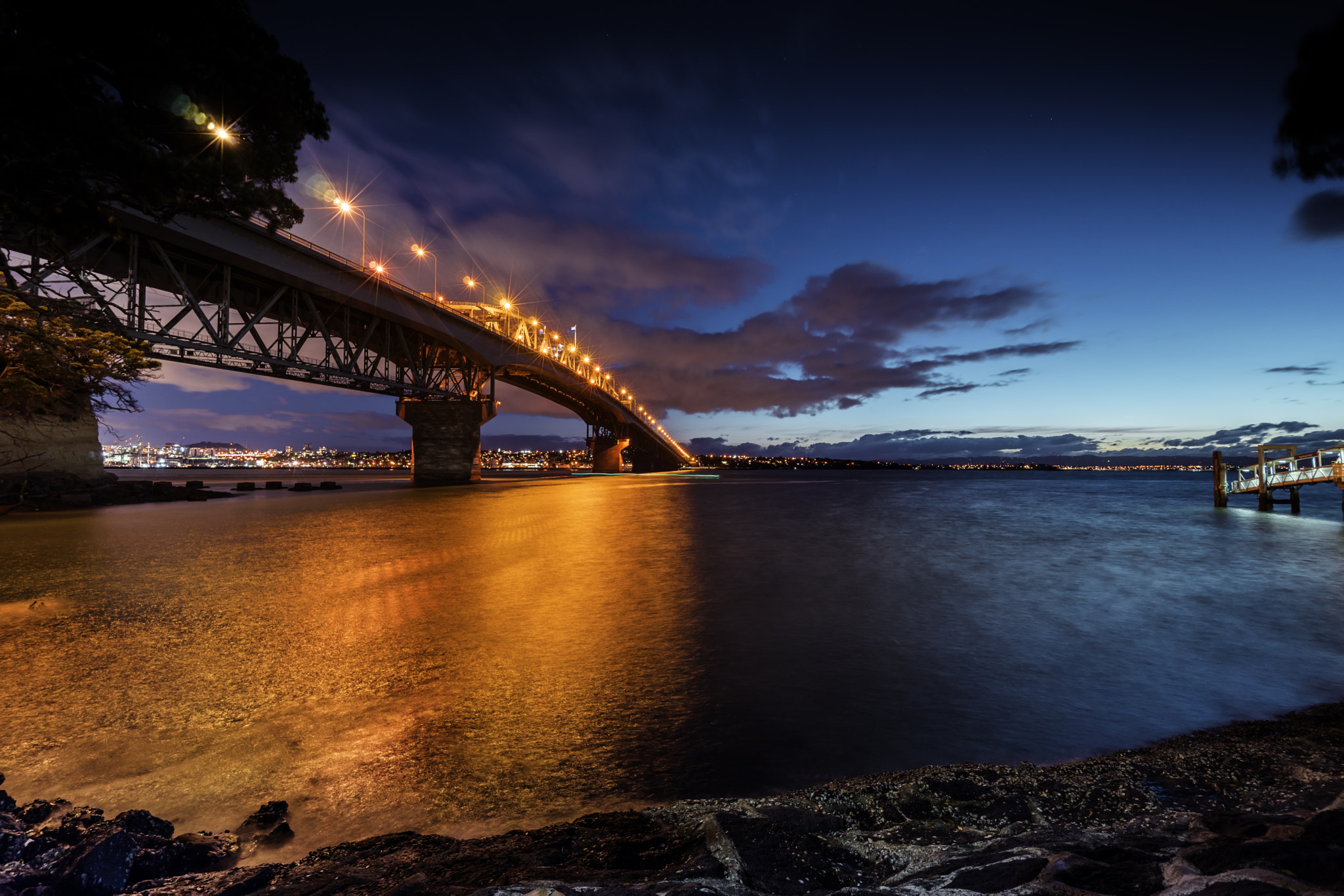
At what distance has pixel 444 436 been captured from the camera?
53469mm

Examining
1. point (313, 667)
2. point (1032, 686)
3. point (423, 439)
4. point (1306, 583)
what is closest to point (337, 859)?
point (313, 667)

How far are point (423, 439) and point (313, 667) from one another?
166ft

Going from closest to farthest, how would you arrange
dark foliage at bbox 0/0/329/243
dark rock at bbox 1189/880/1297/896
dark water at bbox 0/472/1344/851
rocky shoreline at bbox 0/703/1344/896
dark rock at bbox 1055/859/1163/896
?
dark rock at bbox 1189/880/1297/896 < dark rock at bbox 1055/859/1163/896 < rocky shoreline at bbox 0/703/1344/896 < dark water at bbox 0/472/1344/851 < dark foliage at bbox 0/0/329/243

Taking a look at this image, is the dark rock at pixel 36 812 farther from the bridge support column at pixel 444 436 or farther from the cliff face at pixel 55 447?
the bridge support column at pixel 444 436

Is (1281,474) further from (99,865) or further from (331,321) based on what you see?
(331,321)

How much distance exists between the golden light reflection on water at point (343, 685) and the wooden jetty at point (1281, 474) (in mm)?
31520

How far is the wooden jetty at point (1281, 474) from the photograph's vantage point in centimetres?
2661

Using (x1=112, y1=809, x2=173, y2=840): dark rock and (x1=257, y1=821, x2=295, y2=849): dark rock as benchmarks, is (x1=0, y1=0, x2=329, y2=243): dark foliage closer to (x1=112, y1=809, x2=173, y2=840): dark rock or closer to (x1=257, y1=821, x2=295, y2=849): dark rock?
(x1=112, y1=809, x2=173, y2=840): dark rock

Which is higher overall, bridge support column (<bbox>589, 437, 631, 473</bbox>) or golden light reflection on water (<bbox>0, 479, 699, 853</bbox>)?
bridge support column (<bbox>589, 437, 631, 473</bbox>)

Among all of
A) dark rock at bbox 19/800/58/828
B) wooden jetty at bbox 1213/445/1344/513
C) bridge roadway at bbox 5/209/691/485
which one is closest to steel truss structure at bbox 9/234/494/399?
bridge roadway at bbox 5/209/691/485

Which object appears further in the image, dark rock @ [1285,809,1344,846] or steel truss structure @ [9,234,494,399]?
steel truss structure @ [9,234,494,399]

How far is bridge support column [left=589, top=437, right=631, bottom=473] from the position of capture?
11732cm

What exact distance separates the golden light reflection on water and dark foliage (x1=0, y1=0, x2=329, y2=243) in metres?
5.65

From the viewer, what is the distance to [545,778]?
4.44 meters
